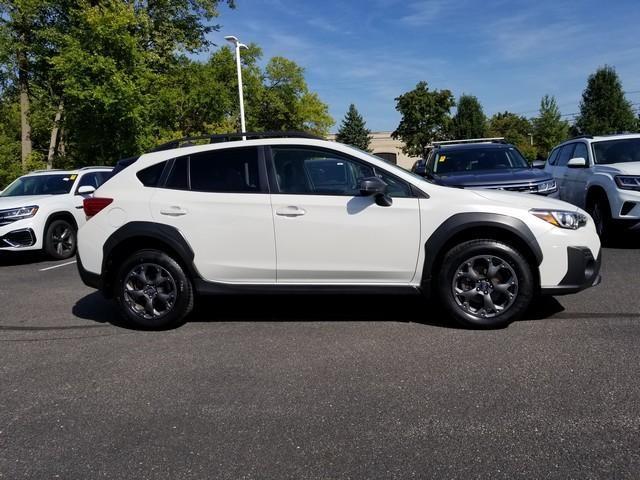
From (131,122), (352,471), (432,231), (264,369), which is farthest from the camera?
(131,122)

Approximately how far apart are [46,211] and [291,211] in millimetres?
7075

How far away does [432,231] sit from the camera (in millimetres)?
4871

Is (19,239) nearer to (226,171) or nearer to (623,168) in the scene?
(226,171)

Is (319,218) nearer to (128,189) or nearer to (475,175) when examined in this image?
(128,189)

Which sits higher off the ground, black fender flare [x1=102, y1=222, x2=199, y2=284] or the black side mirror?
the black side mirror

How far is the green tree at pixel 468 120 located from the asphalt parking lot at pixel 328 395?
64560mm

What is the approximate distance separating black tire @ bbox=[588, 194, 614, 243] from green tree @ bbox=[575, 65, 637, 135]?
117 ft

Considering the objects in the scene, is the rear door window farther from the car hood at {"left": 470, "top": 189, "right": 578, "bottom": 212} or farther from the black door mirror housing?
the car hood at {"left": 470, "top": 189, "right": 578, "bottom": 212}

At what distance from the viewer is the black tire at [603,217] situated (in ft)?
28.7

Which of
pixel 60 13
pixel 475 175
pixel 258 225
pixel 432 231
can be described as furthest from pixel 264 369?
pixel 60 13

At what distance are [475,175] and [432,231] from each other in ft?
12.9

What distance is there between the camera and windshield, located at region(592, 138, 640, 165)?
9.50 metres

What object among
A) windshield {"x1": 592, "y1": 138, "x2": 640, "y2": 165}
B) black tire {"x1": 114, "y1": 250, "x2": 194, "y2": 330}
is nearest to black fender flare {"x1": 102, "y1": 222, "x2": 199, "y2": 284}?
black tire {"x1": 114, "y1": 250, "x2": 194, "y2": 330}

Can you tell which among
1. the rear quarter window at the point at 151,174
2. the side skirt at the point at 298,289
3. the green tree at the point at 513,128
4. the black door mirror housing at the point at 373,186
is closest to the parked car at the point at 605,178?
the side skirt at the point at 298,289
